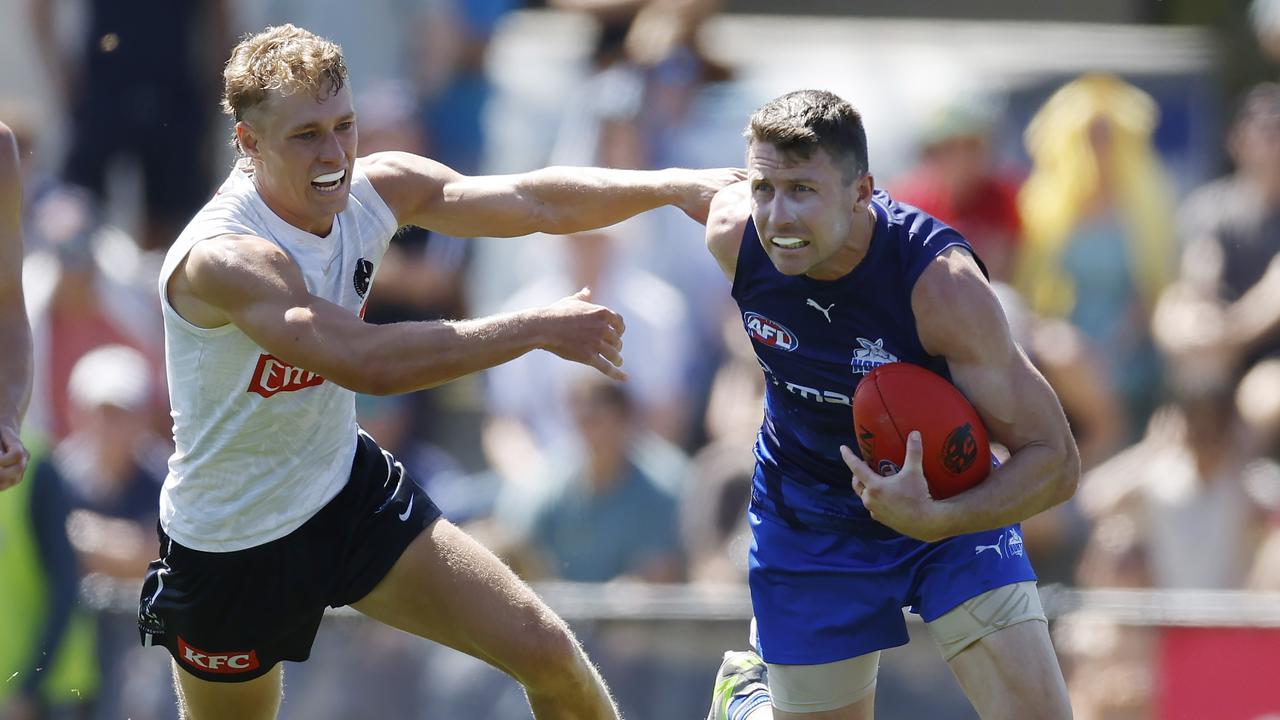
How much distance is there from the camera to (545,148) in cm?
891

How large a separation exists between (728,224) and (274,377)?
4.36 ft

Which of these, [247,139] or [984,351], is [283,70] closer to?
[247,139]

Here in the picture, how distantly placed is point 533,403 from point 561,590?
1.40 meters

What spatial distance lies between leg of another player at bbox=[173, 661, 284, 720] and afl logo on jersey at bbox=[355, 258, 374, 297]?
3.74 ft

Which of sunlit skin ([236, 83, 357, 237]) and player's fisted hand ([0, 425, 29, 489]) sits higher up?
sunlit skin ([236, 83, 357, 237])

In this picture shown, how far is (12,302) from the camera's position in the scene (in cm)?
484

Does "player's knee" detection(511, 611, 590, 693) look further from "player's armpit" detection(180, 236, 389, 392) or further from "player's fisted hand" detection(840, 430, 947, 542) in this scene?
"player's fisted hand" detection(840, 430, 947, 542)

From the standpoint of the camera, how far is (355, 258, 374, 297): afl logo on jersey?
4.75 metres

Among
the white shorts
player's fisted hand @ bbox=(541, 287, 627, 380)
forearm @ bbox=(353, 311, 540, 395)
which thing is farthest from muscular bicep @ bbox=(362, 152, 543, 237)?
the white shorts

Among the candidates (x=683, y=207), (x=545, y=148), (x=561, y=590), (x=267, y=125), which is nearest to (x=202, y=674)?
(x=267, y=125)

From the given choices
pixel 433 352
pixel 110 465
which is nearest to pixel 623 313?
pixel 110 465

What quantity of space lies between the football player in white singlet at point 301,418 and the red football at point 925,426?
81 cm

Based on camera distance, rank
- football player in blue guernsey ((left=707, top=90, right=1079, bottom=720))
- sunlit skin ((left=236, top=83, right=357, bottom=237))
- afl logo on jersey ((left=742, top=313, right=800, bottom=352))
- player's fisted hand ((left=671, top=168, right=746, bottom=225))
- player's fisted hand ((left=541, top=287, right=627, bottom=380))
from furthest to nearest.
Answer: player's fisted hand ((left=671, top=168, right=746, bottom=225)) → afl logo on jersey ((left=742, top=313, right=800, bottom=352)) → sunlit skin ((left=236, top=83, right=357, bottom=237)) → football player in blue guernsey ((left=707, top=90, right=1079, bottom=720)) → player's fisted hand ((left=541, top=287, right=627, bottom=380))

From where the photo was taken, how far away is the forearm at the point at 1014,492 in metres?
4.25
